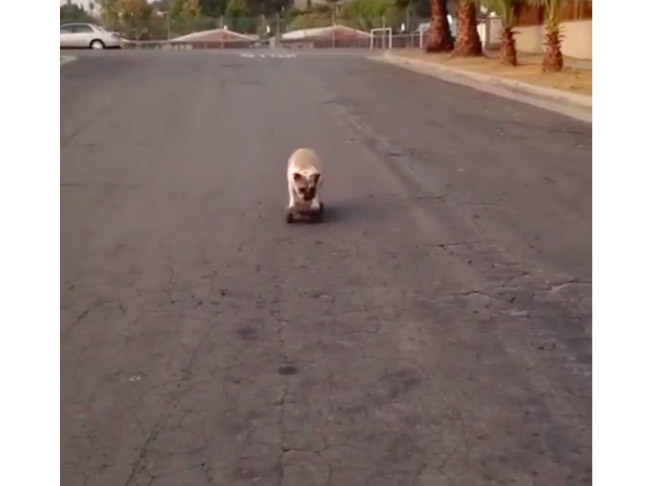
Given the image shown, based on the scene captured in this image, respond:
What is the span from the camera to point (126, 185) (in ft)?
38.7

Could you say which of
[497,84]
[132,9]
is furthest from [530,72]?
[132,9]

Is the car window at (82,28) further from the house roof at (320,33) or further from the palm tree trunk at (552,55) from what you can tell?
the palm tree trunk at (552,55)

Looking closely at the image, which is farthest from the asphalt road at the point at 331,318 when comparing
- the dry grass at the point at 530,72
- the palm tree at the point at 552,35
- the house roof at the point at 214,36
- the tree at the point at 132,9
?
the tree at the point at 132,9

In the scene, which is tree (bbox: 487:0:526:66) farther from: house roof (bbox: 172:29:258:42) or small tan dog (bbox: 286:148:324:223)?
house roof (bbox: 172:29:258:42)

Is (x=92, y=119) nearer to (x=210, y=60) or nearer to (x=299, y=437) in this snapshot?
(x=299, y=437)

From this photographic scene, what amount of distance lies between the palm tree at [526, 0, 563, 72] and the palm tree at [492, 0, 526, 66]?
42.9 inches

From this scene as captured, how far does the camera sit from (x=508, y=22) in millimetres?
28609

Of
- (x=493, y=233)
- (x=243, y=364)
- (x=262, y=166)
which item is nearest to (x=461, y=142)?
(x=262, y=166)

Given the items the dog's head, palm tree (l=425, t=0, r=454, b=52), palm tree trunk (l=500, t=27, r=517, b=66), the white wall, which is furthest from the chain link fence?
the dog's head

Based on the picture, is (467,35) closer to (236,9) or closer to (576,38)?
(576,38)

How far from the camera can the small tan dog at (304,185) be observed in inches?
368

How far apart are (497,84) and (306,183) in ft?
57.8

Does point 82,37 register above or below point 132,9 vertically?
below

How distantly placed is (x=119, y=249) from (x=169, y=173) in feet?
12.5
